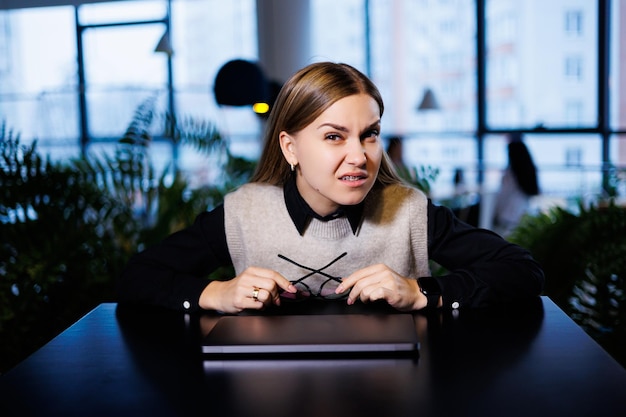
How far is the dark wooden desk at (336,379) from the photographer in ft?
2.77

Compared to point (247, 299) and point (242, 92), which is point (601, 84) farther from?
point (247, 299)

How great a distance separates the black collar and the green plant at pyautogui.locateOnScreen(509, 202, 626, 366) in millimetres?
1066

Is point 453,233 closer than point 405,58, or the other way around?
point 453,233

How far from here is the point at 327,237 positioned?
5.54ft

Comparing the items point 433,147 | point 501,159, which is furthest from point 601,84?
point 433,147

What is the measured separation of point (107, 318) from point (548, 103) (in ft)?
23.2

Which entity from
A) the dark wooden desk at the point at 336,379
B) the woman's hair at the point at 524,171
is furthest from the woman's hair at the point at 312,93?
the woman's hair at the point at 524,171

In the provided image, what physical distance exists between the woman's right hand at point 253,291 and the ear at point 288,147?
14.5 inches

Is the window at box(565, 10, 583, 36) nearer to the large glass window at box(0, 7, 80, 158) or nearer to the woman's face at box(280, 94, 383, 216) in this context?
the large glass window at box(0, 7, 80, 158)

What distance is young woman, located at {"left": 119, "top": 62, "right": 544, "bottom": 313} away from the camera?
1388 mm

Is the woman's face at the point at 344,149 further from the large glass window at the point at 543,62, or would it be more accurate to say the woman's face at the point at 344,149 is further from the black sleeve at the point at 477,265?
the large glass window at the point at 543,62

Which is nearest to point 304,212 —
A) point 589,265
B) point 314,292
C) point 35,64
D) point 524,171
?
point 314,292

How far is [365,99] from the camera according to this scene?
1514 mm

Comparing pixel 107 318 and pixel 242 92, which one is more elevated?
pixel 242 92
